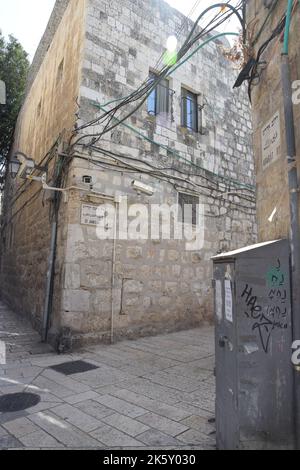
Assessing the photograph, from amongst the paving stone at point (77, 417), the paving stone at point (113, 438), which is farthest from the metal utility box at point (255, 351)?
the paving stone at point (77, 417)

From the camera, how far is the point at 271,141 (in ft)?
9.32

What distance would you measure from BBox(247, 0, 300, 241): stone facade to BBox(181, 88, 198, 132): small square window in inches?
160

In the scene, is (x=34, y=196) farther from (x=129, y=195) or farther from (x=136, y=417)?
(x=136, y=417)

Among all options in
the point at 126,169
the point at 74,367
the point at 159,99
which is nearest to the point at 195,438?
A: the point at 74,367

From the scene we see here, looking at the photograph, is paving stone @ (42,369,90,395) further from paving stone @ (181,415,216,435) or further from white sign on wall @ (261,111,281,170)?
white sign on wall @ (261,111,281,170)

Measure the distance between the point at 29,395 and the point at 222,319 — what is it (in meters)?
2.32

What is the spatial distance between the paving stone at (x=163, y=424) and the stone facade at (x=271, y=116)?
173 centimetres

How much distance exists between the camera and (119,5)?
6.23 meters

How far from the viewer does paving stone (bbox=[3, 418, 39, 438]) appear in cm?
256

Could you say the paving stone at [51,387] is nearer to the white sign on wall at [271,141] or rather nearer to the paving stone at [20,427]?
the paving stone at [20,427]

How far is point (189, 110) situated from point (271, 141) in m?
5.16

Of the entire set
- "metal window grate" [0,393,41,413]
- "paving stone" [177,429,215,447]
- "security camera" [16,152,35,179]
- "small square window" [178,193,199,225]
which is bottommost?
"metal window grate" [0,393,41,413]

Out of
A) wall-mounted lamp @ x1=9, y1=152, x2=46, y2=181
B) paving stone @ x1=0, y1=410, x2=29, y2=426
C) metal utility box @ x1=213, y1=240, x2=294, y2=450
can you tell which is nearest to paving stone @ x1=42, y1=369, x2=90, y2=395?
paving stone @ x1=0, y1=410, x2=29, y2=426
